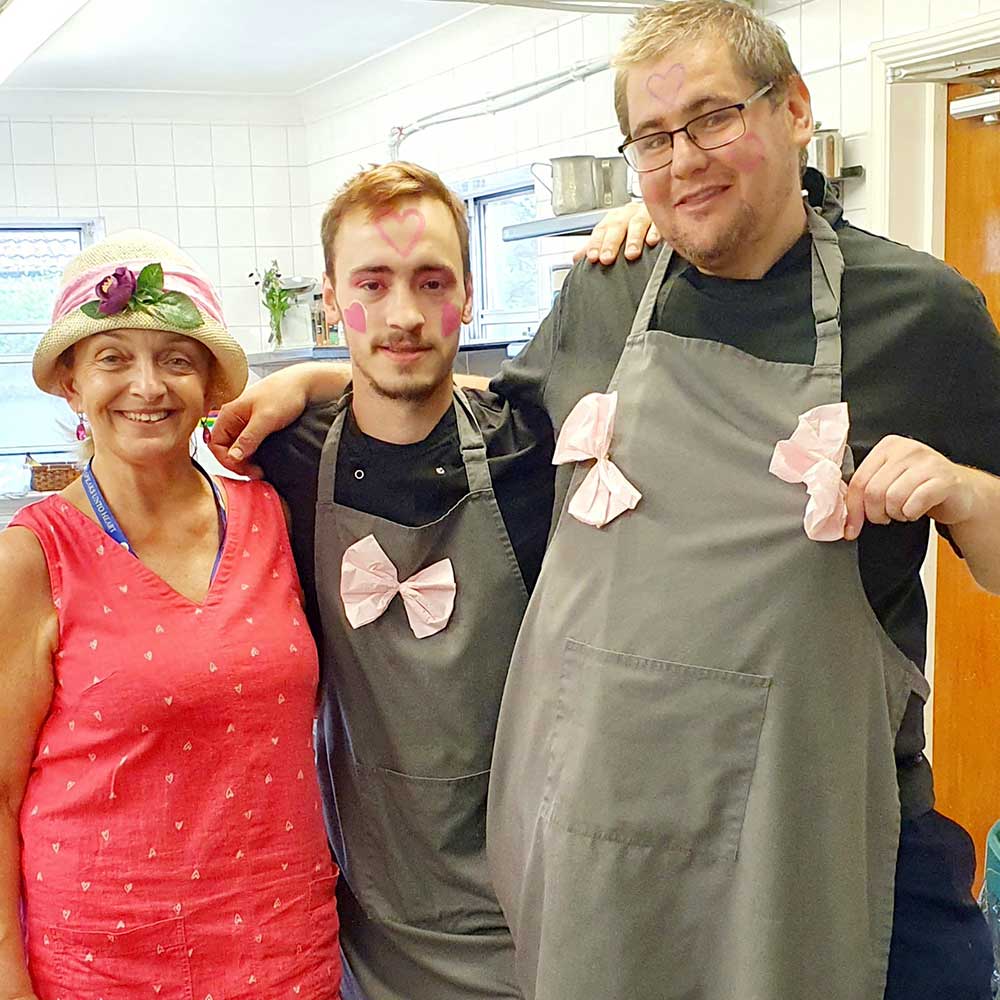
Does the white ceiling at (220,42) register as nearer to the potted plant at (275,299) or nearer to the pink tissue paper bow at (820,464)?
the potted plant at (275,299)

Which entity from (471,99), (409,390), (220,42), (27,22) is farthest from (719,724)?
(220,42)

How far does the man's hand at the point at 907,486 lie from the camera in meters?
1.14

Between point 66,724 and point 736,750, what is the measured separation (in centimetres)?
72

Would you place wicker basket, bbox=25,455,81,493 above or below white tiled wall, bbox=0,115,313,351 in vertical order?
below

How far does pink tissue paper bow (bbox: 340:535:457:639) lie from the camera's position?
5.00ft

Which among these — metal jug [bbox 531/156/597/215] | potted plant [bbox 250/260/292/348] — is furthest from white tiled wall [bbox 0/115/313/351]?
metal jug [bbox 531/156/597/215]

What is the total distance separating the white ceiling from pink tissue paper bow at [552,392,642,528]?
3372 millimetres

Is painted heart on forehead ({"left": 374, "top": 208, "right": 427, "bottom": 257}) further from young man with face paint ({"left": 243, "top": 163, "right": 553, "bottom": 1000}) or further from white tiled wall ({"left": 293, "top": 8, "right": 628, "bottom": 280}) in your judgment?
white tiled wall ({"left": 293, "top": 8, "right": 628, "bottom": 280})

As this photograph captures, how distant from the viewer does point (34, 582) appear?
139 cm

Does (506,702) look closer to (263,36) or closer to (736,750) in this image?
(736,750)

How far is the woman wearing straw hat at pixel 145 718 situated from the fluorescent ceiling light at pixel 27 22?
1949 millimetres

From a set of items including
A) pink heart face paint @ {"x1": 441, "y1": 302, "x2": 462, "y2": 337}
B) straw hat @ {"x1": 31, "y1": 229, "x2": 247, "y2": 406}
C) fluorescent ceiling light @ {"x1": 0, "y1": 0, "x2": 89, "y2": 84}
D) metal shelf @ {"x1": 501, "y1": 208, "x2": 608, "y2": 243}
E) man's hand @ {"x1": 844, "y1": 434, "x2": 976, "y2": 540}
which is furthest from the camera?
metal shelf @ {"x1": 501, "y1": 208, "x2": 608, "y2": 243}

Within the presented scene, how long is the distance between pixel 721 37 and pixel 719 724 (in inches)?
27.5

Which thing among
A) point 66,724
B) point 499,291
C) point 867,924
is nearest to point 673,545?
point 867,924
